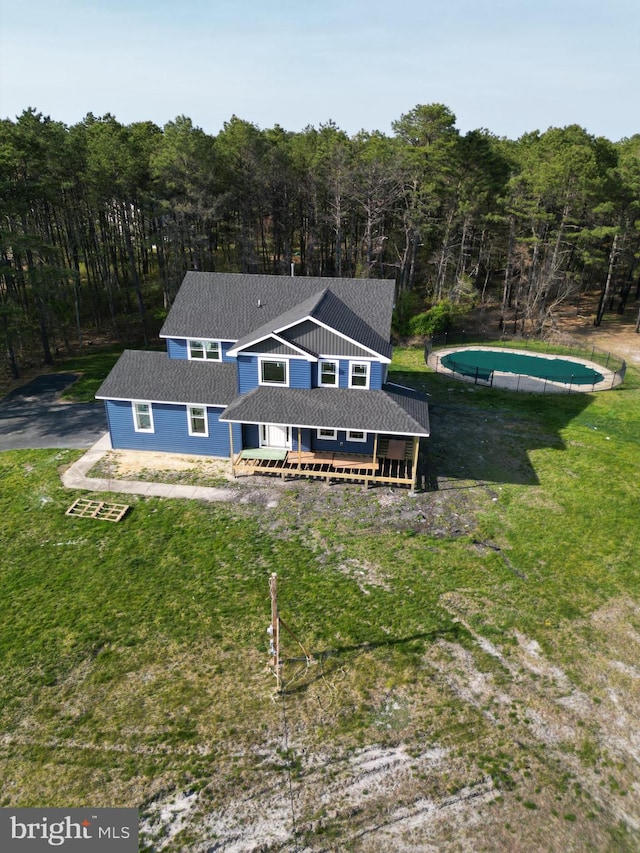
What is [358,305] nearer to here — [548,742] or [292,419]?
[292,419]

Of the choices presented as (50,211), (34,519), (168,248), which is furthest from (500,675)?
(50,211)

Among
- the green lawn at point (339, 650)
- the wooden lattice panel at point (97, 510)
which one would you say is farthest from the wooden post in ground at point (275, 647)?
the wooden lattice panel at point (97, 510)

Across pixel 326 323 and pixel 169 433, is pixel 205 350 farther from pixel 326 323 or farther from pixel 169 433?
pixel 326 323

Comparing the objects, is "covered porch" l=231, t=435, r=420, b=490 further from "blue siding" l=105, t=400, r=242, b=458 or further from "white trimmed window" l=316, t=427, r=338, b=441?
"blue siding" l=105, t=400, r=242, b=458

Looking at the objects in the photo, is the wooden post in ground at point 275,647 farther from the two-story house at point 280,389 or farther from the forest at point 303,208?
the forest at point 303,208

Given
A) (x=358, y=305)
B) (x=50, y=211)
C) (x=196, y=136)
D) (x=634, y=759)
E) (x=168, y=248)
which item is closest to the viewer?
(x=634, y=759)

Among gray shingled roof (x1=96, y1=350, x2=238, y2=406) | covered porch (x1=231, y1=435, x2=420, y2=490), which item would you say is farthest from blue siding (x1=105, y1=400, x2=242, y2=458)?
covered porch (x1=231, y1=435, x2=420, y2=490)
